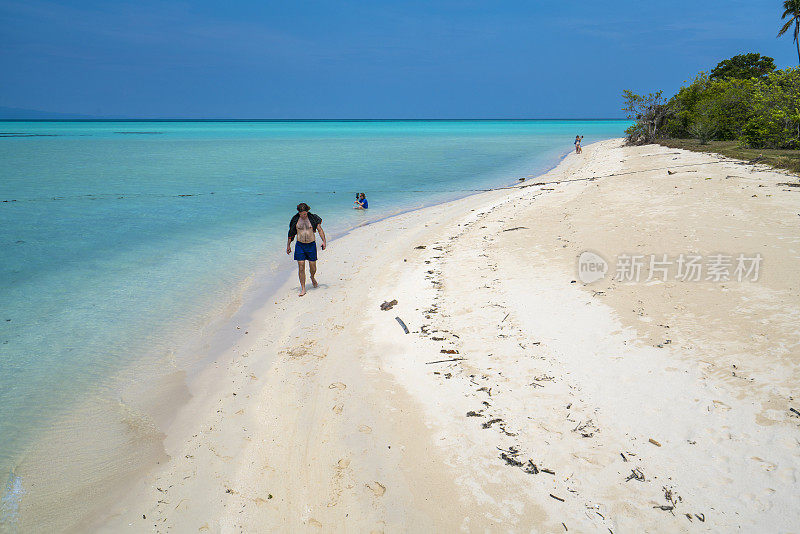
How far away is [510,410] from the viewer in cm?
477

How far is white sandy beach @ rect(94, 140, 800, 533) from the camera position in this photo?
363 centimetres

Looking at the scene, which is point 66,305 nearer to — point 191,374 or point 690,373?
point 191,374

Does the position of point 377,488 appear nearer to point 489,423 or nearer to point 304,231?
point 489,423

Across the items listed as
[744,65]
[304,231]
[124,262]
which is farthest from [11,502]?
[744,65]

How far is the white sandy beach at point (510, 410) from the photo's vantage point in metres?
3.63

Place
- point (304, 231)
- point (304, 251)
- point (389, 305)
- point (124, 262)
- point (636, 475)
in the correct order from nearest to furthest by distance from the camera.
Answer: point (636, 475) → point (389, 305) → point (304, 231) → point (304, 251) → point (124, 262)

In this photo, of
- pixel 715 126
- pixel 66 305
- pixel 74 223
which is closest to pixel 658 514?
pixel 66 305

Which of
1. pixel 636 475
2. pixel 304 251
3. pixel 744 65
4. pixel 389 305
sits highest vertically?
pixel 744 65

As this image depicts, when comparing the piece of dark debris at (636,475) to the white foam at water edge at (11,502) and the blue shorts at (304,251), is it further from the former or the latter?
the blue shorts at (304,251)

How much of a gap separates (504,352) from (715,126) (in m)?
32.6

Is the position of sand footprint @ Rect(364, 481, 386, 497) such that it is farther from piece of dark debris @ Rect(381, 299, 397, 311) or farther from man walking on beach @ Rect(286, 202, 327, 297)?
man walking on beach @ Rect(286, 202, 327, 297)

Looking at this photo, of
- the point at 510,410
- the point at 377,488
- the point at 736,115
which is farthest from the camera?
the point at 736,115

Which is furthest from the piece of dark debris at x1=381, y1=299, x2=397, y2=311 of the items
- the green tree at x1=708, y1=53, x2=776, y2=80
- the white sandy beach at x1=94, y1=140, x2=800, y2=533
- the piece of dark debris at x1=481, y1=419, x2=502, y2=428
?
the green tree at x1=708, y1=53, x2=776, y2=80

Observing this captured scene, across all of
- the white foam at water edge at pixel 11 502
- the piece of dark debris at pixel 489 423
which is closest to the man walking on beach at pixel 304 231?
the white foam at water edge at pixel 11 502
